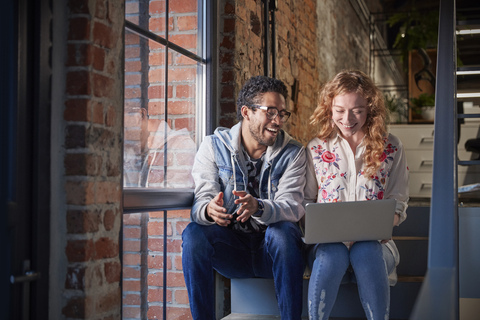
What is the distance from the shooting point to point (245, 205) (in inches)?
90.0

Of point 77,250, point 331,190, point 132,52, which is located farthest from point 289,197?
point 77,250

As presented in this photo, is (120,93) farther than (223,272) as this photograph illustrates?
No

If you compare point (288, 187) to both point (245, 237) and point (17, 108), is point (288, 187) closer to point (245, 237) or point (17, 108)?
point (245, 237)

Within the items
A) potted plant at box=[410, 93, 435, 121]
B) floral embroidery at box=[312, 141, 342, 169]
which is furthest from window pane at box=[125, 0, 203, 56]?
potted plant at box=[410, 93, 435, 121]

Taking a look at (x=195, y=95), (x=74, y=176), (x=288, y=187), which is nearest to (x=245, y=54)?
(x=195, y=95)

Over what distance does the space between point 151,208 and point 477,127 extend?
3.85 m

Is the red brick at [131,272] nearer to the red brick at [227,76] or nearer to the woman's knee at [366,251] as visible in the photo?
the woman's knee at [366,251]

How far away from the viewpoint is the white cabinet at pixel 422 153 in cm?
518

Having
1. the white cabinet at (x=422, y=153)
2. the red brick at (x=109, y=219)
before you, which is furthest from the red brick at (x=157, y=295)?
the white cabinet at (x=422, y=153)

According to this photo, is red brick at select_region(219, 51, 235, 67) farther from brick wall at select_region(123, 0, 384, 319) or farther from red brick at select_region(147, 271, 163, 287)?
red brick at select_region(147, 271, 163, 287)

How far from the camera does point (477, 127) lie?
17.4 feet

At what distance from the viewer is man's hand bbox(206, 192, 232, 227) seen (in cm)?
232

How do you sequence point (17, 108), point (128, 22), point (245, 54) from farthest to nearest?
point (245, 54) → point (128, 22) → point (17, 108)

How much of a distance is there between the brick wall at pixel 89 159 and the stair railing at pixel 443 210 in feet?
3.34
